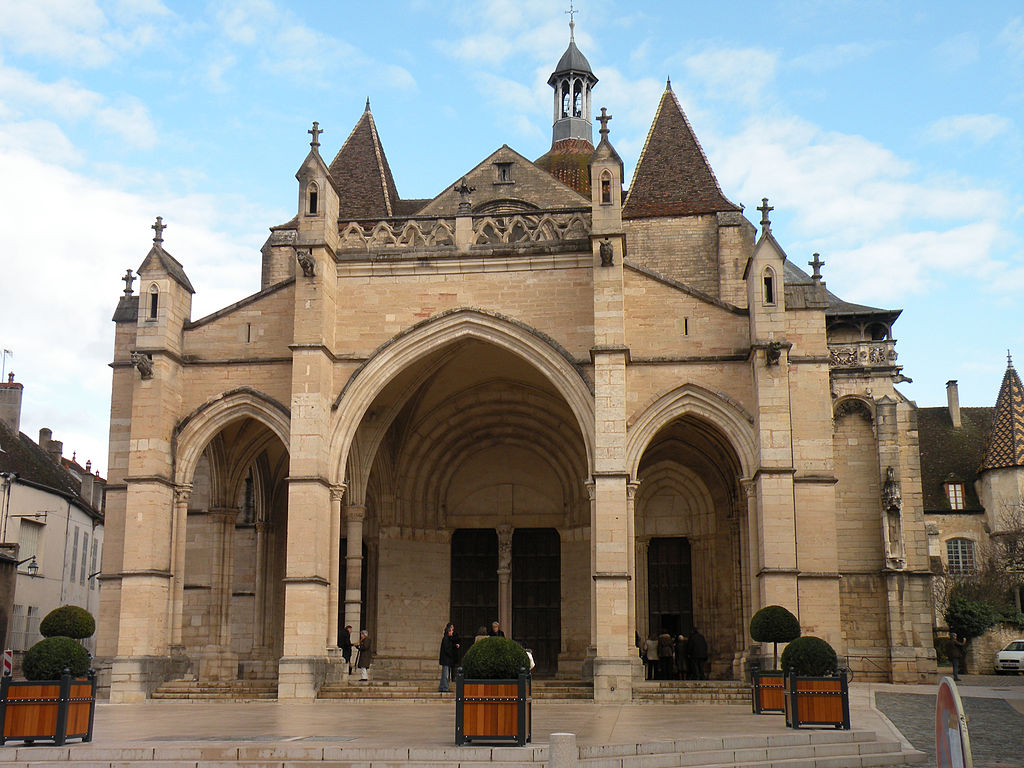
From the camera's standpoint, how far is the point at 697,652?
19.2 meters

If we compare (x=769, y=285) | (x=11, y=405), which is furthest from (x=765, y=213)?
(x=11, y=405)

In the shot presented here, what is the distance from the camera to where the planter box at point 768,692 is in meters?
12.7

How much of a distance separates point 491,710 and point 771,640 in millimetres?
5505

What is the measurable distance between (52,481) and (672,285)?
18.6 meters

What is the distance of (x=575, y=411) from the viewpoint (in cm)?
1734

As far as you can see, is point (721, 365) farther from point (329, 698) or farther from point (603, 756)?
point (603, 756)

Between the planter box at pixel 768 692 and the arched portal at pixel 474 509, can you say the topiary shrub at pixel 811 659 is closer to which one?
the planter box at pixel 768 692

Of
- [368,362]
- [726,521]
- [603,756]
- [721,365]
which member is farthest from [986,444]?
[603,756]

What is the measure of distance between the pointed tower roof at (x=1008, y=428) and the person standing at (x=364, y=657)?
23604mm


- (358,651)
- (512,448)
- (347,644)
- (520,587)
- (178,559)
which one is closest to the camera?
(178,559)

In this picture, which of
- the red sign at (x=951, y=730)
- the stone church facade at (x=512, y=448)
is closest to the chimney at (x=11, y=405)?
the stone church facade at (x=512, y=448)

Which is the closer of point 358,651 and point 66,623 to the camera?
point 66,623

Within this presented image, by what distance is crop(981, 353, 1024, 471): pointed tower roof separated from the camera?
35.3m

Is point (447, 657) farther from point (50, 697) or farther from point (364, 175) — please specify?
point (364, 175)
